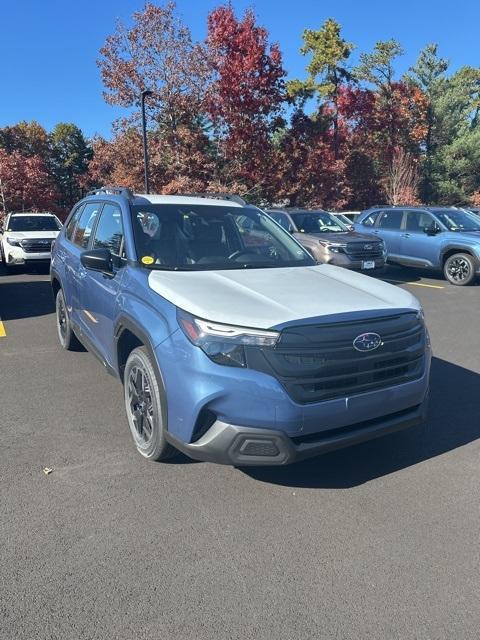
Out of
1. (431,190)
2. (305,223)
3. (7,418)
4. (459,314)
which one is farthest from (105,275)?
(431,190)

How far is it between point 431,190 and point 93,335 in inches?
1432

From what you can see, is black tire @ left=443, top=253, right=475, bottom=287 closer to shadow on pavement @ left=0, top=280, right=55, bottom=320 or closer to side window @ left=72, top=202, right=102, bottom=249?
shadow on pavement @ left=0, top=280, right=55, bottom=320

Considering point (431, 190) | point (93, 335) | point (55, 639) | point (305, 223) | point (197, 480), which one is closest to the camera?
point (55, 639)

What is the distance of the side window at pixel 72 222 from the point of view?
577cm

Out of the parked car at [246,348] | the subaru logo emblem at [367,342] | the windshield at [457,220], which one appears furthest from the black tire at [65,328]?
the windshield at [457,220]

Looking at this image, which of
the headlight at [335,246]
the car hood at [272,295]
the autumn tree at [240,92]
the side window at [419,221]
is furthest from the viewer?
the autumn tree at [240,92]

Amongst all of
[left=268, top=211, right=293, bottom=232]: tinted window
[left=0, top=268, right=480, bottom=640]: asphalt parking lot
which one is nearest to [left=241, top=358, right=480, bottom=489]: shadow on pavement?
[left=0, top=268, right=480, bottom=640]: asphalt parking lot

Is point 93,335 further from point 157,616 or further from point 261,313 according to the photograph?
point 157,616

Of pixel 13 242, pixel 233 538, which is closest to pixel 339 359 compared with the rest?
pixel 233 538

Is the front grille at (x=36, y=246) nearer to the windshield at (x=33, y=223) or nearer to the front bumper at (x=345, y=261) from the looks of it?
the windshield at (x=33, y=223)

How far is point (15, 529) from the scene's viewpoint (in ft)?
9.39

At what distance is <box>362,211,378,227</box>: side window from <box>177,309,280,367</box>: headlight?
11643 mm

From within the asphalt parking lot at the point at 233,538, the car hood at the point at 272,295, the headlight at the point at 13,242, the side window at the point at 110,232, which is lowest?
the asphalt parking lot at the point at 233,538

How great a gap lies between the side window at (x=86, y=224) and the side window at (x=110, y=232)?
26cm
